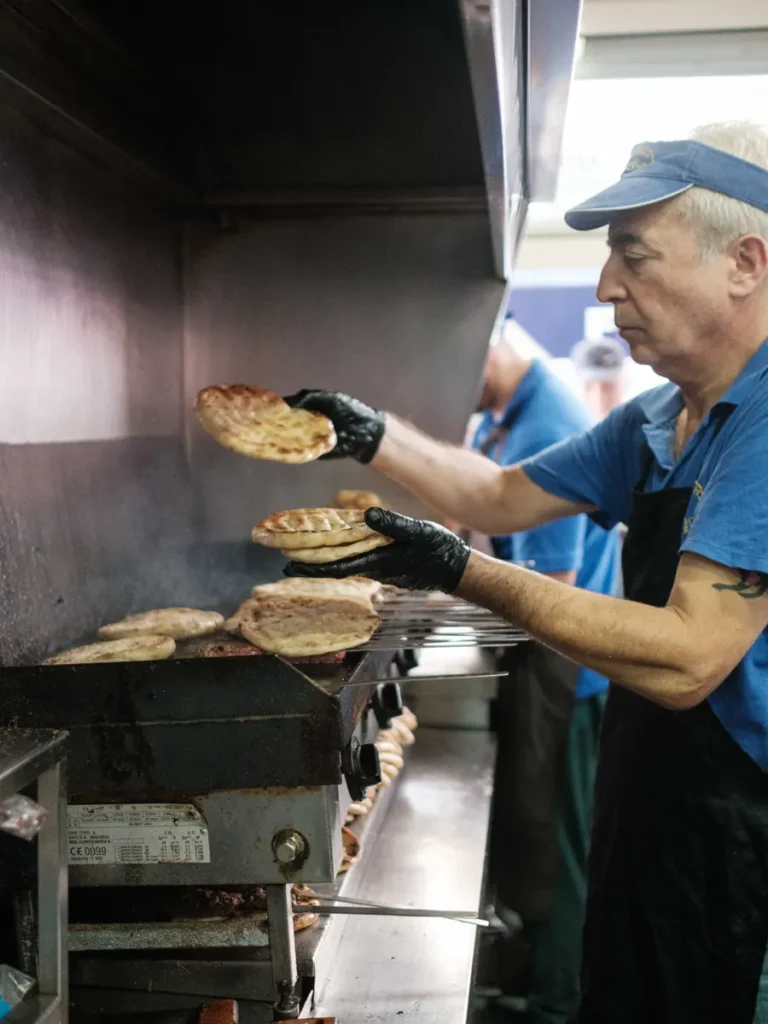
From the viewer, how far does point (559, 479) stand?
7.07 feet

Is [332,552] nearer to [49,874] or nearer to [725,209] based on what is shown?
[49,874]

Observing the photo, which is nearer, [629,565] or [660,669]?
[660,669]

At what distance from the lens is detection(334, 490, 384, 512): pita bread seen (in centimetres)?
228

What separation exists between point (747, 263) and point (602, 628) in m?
0.70

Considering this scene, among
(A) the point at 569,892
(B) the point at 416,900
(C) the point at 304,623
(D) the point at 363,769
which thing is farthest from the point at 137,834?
(A) the point at 569,892

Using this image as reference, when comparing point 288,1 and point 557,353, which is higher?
point 288,1

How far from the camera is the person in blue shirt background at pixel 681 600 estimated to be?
1.38m

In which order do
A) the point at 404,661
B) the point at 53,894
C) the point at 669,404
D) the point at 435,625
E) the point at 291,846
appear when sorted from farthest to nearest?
the point at 404,661
the point at 669,404
the point at 435,625
the point at 291,846
the point at 53,894

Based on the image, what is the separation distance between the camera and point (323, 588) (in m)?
1.87

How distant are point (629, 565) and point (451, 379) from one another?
752 millimetres

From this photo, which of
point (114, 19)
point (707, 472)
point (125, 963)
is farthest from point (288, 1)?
point (125, 963)

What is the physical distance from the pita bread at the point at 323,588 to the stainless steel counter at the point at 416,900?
1.79ft

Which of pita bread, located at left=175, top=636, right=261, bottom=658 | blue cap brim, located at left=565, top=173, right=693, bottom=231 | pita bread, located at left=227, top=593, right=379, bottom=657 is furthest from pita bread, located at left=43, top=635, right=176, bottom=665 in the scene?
blue cap brim, located at left=565, top=173, right=693, bottom=231

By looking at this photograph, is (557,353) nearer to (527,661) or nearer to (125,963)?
(527,661)
